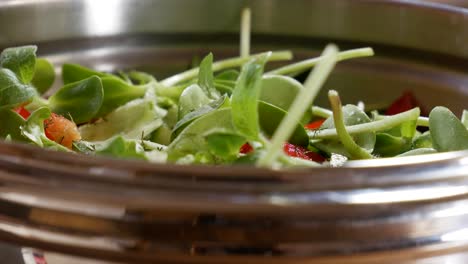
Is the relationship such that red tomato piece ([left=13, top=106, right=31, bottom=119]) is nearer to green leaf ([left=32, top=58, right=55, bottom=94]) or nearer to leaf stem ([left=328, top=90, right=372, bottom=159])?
green leaf ([left=32, top=58, right=55, bottom=94])

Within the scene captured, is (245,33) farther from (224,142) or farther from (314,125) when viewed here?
(224,142)

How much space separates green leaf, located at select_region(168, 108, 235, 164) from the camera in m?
0.51

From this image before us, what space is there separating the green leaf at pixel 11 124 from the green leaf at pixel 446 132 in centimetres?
30

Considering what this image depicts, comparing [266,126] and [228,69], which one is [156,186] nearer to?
[266,126]

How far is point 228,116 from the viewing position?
531mm

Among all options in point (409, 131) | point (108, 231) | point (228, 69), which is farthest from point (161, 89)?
point (108, 231)

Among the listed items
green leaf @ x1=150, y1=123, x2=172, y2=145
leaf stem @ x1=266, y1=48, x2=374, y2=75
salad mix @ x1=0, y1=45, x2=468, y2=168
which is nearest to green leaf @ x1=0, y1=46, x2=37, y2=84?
salad mix @ x1=0, y1=45, x2=468, y2=168

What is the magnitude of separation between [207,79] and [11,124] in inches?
6.3

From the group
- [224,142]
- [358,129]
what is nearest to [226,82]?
[358,129]

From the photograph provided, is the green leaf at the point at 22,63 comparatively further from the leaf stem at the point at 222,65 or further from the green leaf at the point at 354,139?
the green leaf at the point at 354,139

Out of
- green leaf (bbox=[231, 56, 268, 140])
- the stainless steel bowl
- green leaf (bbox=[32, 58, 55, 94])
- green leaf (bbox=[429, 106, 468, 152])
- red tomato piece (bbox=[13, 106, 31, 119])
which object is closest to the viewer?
the stainless steel bowl

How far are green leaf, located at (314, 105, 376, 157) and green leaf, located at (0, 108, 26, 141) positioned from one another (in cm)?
22

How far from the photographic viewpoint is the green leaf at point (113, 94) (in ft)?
2.39

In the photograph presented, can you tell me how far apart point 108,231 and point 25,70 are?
349 mm
